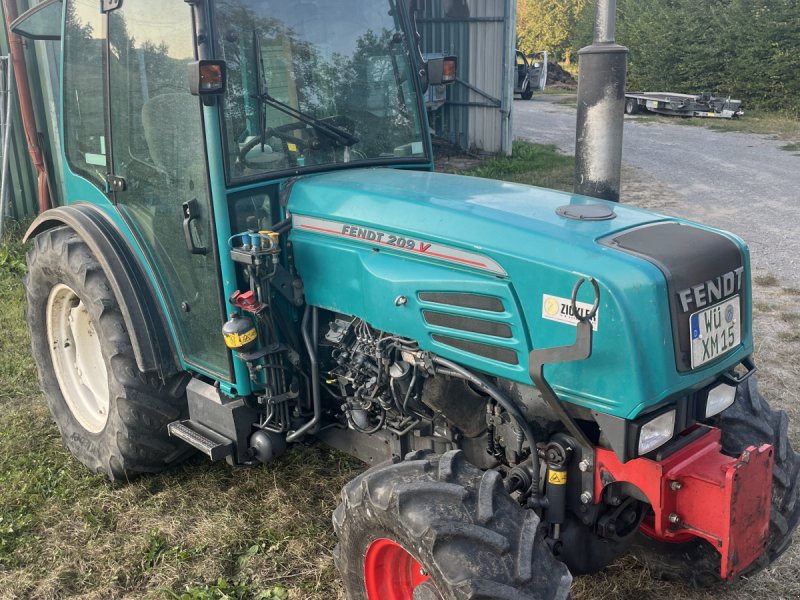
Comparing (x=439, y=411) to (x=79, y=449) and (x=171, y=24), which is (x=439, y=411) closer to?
(x=171, y=24)

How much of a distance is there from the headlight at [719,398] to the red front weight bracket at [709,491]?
12 centimetres

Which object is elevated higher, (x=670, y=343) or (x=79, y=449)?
(x=670, y=343)

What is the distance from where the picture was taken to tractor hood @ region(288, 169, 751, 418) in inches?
91.0

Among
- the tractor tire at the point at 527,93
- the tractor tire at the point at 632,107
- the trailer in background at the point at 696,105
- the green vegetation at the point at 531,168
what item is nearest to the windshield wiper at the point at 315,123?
the green vegetation at the point at 531,168

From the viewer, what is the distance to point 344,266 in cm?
304

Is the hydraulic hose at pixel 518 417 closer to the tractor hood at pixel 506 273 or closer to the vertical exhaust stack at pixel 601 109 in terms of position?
the tractor hood at pixel 506 273

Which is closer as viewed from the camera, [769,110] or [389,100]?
[389,100]

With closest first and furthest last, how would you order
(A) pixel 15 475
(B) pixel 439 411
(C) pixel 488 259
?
(C) pixel 488 259 < (B) pixel 439 411 < (A) pixel 15 475

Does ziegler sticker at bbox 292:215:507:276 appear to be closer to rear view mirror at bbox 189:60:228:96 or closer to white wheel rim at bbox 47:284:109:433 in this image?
rear view mirror at bbox 189:60:228:96


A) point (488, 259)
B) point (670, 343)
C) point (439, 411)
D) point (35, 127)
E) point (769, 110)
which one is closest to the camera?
point (670, 343)

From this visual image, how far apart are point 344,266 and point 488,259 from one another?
665 mm

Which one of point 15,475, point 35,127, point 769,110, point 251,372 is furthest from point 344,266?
point 769,110

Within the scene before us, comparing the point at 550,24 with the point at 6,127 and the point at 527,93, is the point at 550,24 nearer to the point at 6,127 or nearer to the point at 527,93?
the point at 527,93

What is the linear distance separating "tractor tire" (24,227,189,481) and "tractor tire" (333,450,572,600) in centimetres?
131
